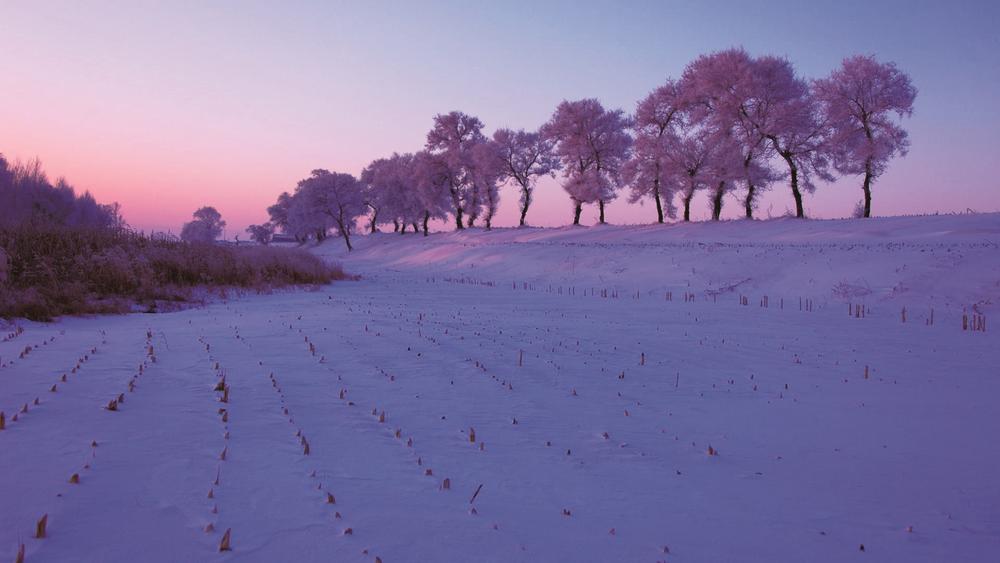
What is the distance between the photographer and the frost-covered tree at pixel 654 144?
42.3 metres

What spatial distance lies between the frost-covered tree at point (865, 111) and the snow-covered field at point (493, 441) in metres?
30.4

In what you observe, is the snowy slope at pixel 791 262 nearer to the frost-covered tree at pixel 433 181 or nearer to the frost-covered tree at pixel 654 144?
the frost-covered tree at pixel 654 144

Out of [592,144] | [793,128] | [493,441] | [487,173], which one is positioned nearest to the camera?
[493,441]

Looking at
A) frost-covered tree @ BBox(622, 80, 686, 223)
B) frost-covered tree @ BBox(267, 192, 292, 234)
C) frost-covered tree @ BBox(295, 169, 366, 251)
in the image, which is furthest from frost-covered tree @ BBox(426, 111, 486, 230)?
frost-covered tree @ BBox(267, 192, 292, 234)

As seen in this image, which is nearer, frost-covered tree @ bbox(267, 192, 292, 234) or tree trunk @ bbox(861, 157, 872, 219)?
tree trunk @ bbox(861, 157, 872, 219)

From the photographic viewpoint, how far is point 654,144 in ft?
139

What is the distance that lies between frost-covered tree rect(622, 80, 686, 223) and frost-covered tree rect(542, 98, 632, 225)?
6.02 metres

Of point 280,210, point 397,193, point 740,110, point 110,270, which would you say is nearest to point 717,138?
point 740,110

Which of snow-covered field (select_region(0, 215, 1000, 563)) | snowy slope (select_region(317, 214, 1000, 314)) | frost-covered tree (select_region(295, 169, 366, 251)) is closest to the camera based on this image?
snow-covered field (select_region(0, 215, 1000, 563))

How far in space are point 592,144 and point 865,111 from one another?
69.4ft

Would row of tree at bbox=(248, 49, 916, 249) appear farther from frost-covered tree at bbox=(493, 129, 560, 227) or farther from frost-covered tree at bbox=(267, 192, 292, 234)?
frost-covered tree at bbox=(267, 192, 292, 234)

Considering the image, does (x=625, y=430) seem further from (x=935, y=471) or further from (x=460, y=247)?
(x=460, y=247)

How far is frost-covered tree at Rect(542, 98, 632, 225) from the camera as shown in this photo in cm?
5100

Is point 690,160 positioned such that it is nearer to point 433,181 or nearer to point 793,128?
point 793,128
